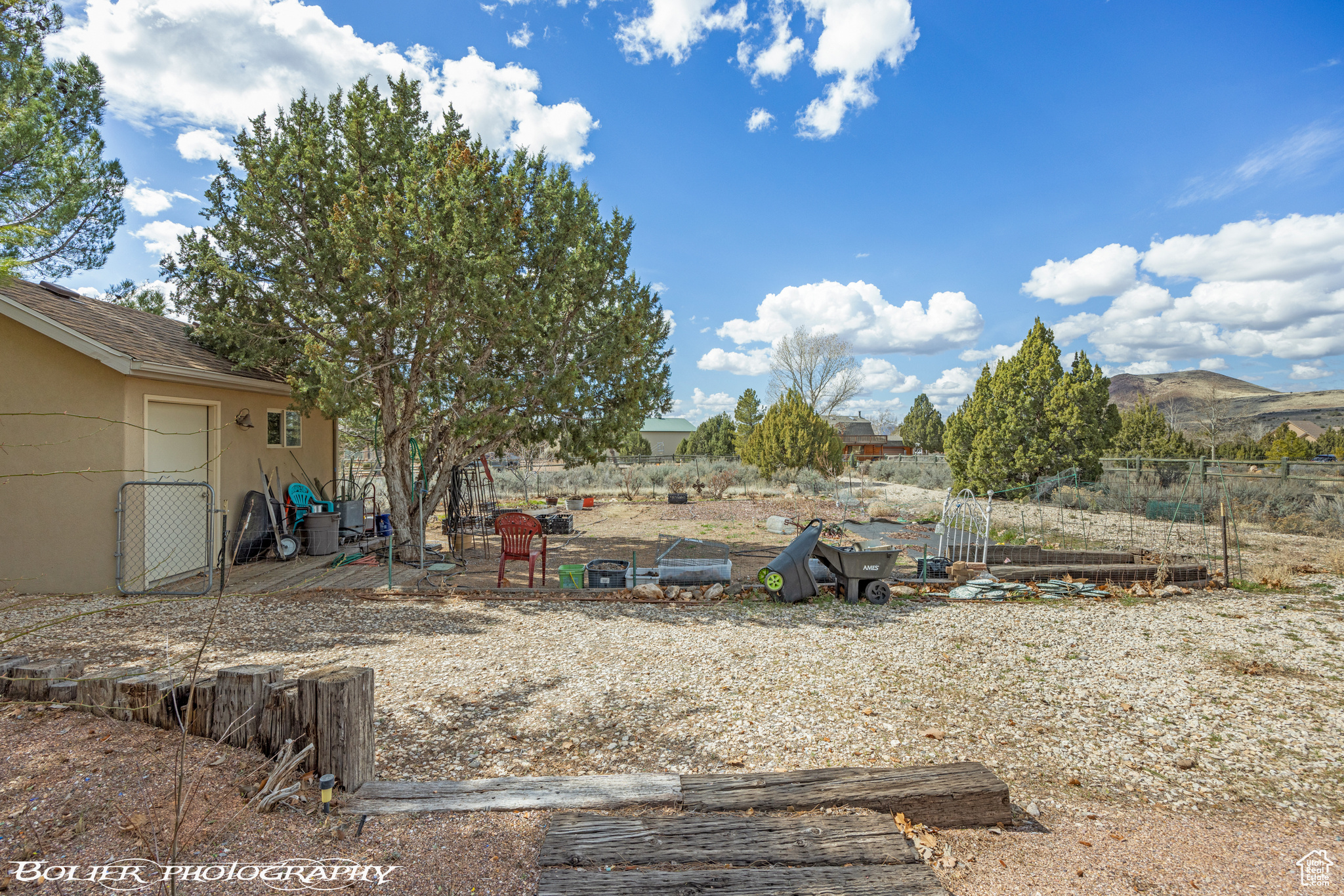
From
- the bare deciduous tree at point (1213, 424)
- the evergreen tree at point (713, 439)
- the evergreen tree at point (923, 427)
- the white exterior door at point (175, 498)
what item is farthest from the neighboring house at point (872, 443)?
the white exterior door at point (175, 498)

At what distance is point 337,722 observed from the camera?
2930mm

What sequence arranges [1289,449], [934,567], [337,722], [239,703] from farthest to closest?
1. [1289,449]
2. [934,567]
3. [239,703]
4. [337,722]

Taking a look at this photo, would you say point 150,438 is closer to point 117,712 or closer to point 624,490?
point 117,712

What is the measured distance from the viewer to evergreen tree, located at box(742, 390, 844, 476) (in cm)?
2489

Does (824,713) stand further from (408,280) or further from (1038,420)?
(1038,420)

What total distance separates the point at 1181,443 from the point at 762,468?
60.9ft

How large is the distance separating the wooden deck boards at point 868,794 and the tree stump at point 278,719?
1961 mm

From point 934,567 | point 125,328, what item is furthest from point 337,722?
point 125,328

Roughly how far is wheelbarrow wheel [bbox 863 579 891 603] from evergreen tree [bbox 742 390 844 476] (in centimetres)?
1629

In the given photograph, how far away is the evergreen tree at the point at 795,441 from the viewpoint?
81.7 ft

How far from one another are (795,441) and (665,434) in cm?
4373

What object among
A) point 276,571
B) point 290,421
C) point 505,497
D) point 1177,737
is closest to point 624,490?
point 505,497

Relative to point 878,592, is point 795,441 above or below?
above

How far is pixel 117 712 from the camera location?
3307 mm
